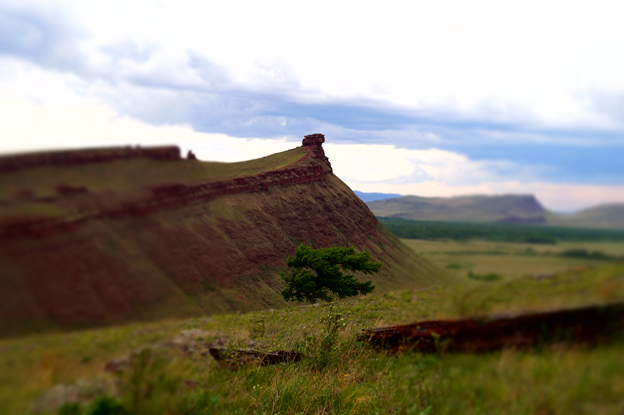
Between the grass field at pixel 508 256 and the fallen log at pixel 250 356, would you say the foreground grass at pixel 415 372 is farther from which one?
the fallen log at pixel 250 356

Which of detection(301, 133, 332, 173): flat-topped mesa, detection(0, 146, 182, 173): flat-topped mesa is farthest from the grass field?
detection(301, 133, 332, 173): flat-topped mesa

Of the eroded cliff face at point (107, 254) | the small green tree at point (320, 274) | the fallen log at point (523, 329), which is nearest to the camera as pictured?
the eroded cliff face at point (107, 254)

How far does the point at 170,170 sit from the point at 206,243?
0.72 m

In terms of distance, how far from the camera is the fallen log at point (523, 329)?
96.4 inches

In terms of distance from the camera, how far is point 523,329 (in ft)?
9.30

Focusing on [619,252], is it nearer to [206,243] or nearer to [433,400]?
[433,400]

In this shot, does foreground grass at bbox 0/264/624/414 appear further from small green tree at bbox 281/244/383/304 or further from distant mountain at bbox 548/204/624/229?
small green tree at bbox 281/244/383/304

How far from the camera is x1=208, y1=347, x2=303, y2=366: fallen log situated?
4.94 metres

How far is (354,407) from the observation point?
463cm

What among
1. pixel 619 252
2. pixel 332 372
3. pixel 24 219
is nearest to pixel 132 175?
pixel 24 219

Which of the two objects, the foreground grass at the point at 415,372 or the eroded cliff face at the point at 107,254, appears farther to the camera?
the foreground grass at the point at 415,372

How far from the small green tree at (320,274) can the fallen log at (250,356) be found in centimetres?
1370

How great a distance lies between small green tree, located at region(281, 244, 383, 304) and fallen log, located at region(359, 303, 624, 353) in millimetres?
16187

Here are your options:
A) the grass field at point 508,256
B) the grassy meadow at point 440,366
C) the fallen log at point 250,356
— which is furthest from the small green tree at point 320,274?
the grass field at point 508,256
